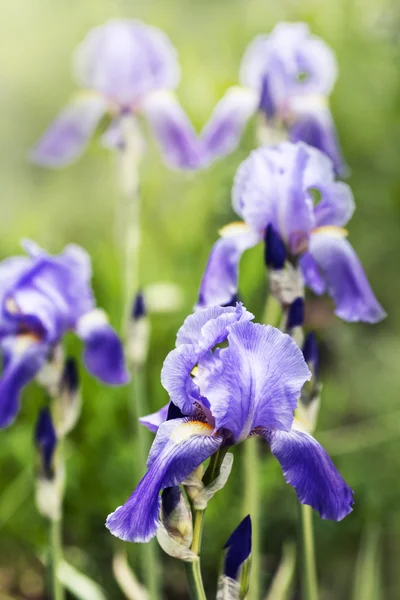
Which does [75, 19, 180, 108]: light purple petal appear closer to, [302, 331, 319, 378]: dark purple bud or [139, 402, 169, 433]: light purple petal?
[302, 331, 319, 378]: dark purple bud

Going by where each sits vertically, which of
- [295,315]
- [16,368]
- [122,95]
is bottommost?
[16,368]

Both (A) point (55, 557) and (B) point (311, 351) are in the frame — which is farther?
(A) point (55, 557)

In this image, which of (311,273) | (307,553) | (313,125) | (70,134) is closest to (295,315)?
(311,273)

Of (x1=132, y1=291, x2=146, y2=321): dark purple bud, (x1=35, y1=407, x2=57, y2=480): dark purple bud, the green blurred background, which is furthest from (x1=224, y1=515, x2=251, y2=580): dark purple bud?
the green blurred background

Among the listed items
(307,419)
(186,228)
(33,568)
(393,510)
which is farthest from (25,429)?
(307,419)

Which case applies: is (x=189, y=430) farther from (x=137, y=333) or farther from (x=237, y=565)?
(x=137, y=333)

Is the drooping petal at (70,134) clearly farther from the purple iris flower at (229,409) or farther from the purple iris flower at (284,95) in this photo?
the purple iris flower at (229,409)

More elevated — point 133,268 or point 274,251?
point 274,251
